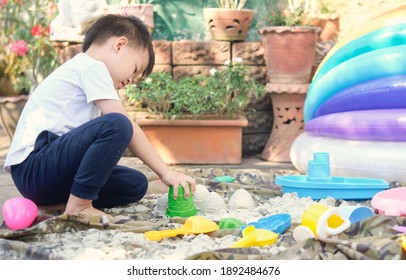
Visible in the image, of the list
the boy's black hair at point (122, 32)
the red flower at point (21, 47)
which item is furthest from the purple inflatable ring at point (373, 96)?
the red flower at point (21, 47)

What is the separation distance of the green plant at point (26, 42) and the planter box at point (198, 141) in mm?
1404

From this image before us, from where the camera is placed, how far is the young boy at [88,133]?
200 centimetres

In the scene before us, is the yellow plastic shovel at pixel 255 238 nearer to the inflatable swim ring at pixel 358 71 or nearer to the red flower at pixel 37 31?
the inflatable swim ring at pixel 358 71

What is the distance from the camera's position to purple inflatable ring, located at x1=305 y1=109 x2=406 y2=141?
2715 millimetres

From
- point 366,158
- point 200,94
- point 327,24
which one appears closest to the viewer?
point 366,158

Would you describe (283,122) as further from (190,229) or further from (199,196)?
(190,229)

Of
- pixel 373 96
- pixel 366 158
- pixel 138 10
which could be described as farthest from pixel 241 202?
pixel 138 10

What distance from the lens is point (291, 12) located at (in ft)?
13.6

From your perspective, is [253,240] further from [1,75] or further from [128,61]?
[1,75]

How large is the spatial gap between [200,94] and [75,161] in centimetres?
178

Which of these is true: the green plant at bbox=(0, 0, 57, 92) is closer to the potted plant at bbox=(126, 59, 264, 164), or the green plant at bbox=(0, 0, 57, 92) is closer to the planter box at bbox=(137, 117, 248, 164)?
the potted plant at bbox=(126, 59, 264, 164)

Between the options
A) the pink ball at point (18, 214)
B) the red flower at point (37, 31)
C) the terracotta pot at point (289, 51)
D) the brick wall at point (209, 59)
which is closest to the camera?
the pink ball at point (18, 214)

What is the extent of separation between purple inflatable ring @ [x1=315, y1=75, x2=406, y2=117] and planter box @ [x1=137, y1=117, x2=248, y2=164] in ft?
2.73
